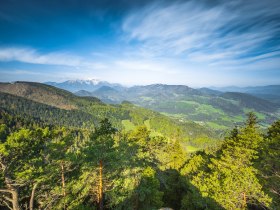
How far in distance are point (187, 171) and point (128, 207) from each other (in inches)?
684

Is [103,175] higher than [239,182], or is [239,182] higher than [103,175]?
[239,182]

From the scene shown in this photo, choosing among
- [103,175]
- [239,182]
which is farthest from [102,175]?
[239,182]

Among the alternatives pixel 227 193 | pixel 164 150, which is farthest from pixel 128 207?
pixel 164 150

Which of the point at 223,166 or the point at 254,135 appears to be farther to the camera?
the point at 223,166

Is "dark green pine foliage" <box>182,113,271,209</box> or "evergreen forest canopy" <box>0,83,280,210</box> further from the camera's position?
"dark green pine foliage" <box>182,113,271,209</box>

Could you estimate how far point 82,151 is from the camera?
756 inches

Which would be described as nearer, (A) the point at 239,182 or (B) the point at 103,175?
(A) the point at 239,182

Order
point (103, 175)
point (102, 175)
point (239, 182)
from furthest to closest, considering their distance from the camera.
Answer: point (103, 175)
point (102, 175)
point (239, 182)

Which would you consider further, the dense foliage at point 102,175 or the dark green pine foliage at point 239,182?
the dark green pine foliage at point 239,182

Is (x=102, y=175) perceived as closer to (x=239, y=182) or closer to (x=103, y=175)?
(x=103, y=175)

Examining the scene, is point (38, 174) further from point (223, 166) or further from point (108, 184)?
point (223, 166)

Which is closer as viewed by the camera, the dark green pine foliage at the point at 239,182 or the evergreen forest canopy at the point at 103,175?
the evergreen forest canopy at the point at 103,175

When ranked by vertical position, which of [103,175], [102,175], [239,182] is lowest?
[103,175]

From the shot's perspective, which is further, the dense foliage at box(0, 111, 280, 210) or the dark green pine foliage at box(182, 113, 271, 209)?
the dark green pine foliage at box(182, 113, 271, 209)
